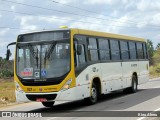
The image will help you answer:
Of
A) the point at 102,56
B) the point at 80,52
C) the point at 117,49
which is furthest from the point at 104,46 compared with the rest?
the point at 80,52

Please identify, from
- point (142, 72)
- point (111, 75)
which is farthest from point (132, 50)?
point (111, 75)

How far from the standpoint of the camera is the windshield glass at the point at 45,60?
1495 centimetres

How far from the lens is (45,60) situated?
1511 centimetres

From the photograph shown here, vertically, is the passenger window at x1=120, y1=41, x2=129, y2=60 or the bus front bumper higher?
the passenger window at x1=120, y1=41, x2=129, y2=60

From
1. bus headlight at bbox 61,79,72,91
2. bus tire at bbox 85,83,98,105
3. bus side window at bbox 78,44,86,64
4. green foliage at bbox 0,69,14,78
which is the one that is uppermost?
bus side window at bbox 78,44,86,64

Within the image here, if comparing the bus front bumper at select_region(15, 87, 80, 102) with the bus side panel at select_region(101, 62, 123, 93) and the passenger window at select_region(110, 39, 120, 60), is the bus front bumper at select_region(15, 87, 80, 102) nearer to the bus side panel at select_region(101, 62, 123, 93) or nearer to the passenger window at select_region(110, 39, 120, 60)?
the bus side panel at select_region(101, 62, 123, 93)

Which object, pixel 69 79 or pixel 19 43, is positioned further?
pixel 19 43

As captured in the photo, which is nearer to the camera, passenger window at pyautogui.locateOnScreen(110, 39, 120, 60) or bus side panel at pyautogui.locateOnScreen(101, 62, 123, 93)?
bus side panel at pyautogui.locateOnScreen(101, 62, 123, 93)

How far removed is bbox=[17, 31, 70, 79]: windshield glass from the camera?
14945mm

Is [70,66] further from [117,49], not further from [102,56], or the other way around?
[117,49]

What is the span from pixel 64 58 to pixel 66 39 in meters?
0.75

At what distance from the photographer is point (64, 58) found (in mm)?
15031

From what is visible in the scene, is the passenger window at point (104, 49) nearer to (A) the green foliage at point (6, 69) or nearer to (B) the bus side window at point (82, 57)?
(B) the bus side window at point (82, 57)

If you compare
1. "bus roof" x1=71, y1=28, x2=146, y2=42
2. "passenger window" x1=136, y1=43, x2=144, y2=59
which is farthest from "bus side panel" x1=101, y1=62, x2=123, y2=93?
"passenger window" x1=136, y1=43, x2=144, y2=59
